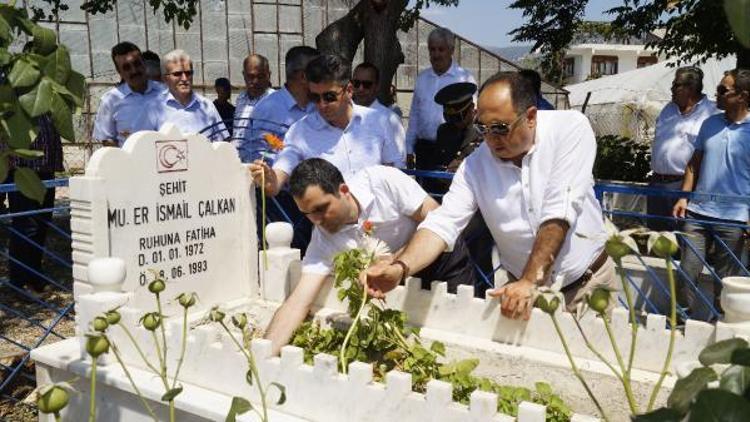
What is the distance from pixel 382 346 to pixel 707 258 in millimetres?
3267

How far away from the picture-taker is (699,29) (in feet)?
34.7

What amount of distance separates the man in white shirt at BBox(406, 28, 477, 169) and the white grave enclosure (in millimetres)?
2554

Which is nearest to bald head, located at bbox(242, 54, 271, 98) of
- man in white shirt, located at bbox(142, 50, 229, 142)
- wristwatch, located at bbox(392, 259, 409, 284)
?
man in white shirt, located at bbox(142, 50, 229, 142)

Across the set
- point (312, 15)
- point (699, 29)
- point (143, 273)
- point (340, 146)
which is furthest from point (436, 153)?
point (312, 15)

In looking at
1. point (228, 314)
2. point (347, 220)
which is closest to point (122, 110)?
point (228, 314)

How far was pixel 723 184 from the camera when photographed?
489 centimetres

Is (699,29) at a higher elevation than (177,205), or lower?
higher

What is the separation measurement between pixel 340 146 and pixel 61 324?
267cm

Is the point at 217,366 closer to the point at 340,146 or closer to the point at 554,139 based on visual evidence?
the point at 554,139

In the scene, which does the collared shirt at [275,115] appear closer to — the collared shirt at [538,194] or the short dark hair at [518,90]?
the collared shirt at [538,194]

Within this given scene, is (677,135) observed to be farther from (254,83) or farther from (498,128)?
(498,128)

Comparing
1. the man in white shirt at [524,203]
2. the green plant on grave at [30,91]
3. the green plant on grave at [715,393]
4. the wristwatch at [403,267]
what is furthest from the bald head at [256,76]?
the green plant on grave at [715,393]

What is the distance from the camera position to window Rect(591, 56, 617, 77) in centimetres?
Result: 7281

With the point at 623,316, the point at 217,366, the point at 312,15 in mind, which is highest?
the point at 312,15
